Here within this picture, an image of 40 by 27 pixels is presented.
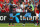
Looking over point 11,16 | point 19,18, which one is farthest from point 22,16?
point 11,16

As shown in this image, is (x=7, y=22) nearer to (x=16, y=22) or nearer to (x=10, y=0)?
(x=16, y=22)

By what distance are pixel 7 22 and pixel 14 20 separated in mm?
717

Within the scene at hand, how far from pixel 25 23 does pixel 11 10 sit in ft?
6.04

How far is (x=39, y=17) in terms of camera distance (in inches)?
384

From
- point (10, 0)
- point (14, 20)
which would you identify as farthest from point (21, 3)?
point (14, 20)

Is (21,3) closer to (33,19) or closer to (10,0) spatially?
(10,0)

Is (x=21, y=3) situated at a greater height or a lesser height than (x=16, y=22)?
greater

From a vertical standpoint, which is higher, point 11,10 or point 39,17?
point 11,10

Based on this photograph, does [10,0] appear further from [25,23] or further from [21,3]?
[25,23]

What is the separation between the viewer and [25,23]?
9781 millimetres

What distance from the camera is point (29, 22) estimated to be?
980 centimetres

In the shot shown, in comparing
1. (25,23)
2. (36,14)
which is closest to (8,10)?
(25,23)

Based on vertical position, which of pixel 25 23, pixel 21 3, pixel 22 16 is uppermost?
pixel 21 3

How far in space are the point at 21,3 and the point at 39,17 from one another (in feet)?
7.19
